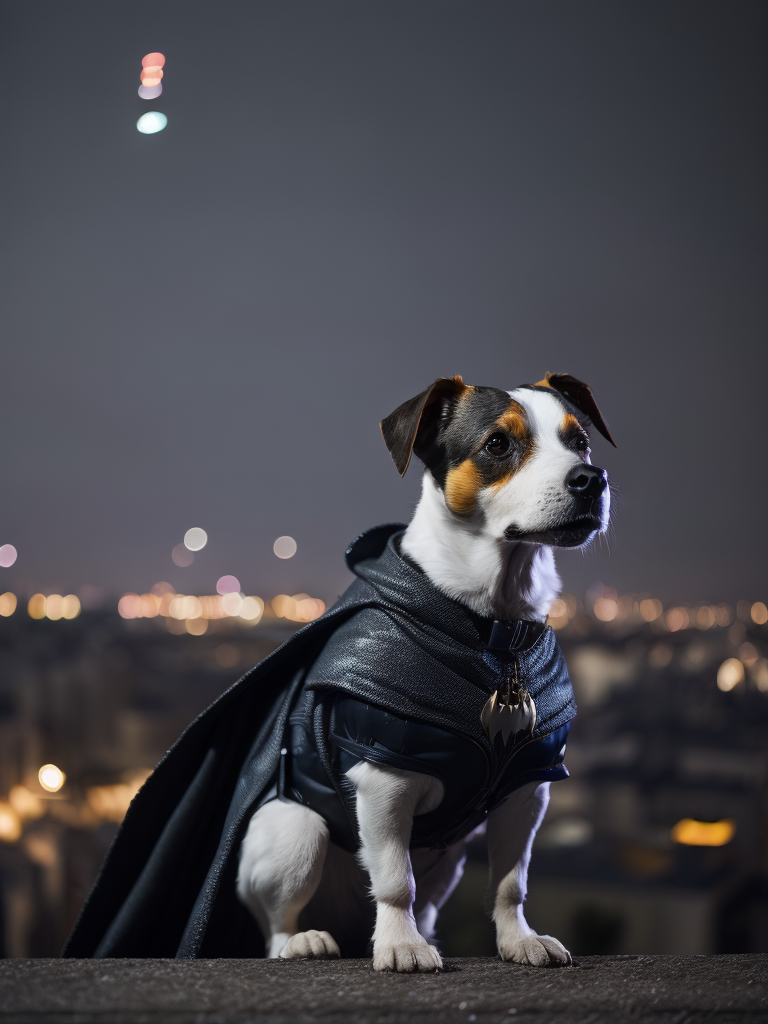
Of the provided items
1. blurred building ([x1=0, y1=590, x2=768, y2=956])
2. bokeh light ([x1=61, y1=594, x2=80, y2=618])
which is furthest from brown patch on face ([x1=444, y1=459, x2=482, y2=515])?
bokeh light ([x1=61, y1=594, x2=80, y2=618])

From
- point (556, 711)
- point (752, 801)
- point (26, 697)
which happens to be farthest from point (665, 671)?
point (556, 711)

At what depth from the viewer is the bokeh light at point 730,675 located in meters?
9.99

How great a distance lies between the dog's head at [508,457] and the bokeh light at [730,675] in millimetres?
9422

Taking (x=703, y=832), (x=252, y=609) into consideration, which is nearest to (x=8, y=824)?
(x=252, y=609)

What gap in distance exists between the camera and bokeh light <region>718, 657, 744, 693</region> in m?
9.99

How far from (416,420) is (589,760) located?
32.8ft

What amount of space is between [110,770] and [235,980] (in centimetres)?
918

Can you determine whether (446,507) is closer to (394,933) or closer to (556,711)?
(556,711)

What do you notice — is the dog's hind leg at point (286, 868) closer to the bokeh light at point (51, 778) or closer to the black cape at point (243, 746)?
the black cape at point (243, 746)

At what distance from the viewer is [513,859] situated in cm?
168

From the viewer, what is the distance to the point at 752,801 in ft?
32.7

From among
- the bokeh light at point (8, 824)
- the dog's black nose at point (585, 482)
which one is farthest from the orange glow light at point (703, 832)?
the dog's black nose at point (585, 482)

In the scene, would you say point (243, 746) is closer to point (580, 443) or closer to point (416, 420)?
point (416, 420)

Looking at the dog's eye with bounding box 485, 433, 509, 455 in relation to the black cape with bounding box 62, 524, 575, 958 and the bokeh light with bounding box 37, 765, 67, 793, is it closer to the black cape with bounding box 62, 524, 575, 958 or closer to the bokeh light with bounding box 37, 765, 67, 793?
the black cape with bounding box 62, 524, 575, 958
